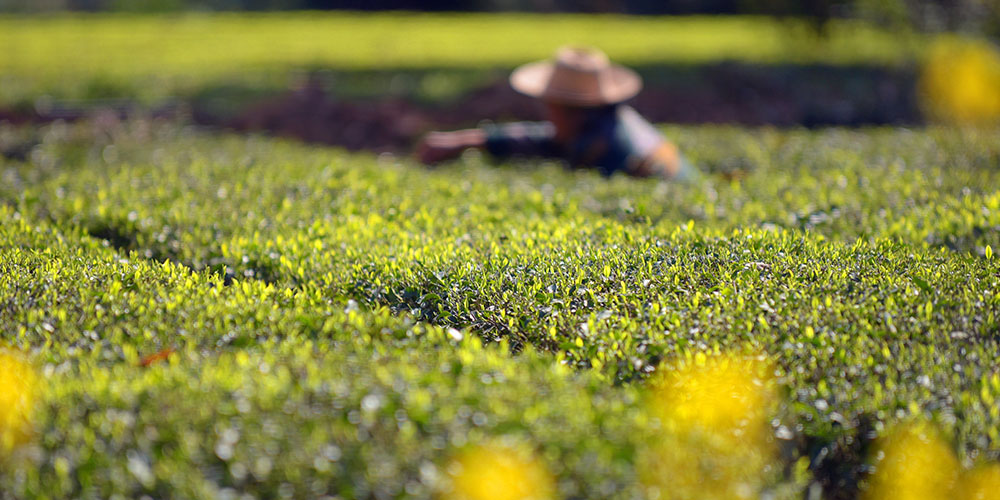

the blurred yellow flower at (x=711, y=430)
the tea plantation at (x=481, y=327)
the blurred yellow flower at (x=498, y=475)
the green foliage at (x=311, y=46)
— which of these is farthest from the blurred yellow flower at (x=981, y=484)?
the green foliage at (x=311, y=46)

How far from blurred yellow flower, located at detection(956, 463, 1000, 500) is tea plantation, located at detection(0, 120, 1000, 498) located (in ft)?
0.06

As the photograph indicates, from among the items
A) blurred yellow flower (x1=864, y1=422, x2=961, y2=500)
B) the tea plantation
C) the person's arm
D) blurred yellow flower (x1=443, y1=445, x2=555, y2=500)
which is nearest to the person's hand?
the person's arm

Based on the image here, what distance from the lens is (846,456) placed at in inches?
157

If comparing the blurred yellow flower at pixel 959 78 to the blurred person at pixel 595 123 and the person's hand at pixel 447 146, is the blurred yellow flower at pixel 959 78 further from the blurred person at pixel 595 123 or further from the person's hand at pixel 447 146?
the person's hand at pixel 447 146

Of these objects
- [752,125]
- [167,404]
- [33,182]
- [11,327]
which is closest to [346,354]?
[167,404]

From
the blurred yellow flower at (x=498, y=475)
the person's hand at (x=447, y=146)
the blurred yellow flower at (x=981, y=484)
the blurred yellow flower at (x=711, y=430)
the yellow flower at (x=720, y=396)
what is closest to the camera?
the blurred yellow flower at (x=498, y=475)

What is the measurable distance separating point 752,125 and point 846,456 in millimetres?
10015

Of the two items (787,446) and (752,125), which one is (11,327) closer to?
(787,446)

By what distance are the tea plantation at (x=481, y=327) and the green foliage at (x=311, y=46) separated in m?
7.17

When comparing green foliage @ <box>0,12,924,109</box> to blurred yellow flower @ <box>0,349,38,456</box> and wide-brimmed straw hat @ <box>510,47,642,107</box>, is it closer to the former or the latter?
wide-brimmed straw hat @ <box>510,47,642,107</box>

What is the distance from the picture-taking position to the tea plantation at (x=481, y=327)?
3252mm

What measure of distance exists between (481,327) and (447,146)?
4.22 m

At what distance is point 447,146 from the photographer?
8719 mm

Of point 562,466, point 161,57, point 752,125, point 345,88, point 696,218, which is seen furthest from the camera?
point 161,57
